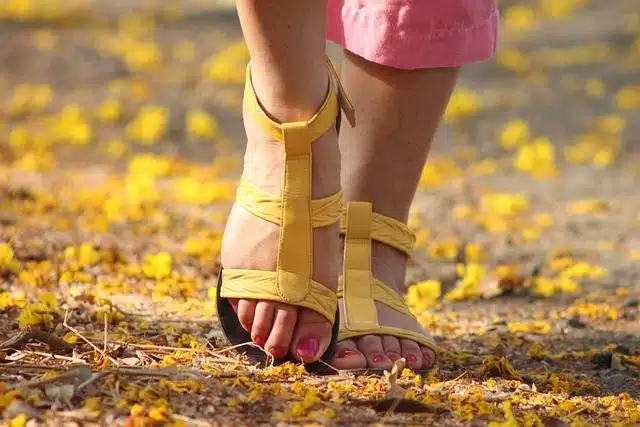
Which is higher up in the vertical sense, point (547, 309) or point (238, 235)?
point (238, 235)

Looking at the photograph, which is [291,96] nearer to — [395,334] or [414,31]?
[414,31]

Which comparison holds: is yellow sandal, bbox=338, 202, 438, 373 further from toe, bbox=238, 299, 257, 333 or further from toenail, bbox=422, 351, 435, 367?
toe, bbox=238, 299, 257, 333

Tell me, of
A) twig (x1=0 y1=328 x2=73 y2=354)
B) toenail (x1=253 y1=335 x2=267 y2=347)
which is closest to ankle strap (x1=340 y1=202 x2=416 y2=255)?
toenail (x1=253 y1=335 x2=267 y2=347)

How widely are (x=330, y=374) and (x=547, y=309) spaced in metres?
1.29

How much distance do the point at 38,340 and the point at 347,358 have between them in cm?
66

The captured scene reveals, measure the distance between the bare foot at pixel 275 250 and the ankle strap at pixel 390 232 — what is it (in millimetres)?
317

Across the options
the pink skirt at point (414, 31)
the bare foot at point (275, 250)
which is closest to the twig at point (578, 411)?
the bare foot at point (275, 250)

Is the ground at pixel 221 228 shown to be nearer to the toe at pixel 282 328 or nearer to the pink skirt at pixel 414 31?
the toe at pixel 282 328

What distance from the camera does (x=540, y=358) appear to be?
9.26 ft

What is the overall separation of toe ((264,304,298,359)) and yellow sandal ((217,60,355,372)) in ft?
0.11

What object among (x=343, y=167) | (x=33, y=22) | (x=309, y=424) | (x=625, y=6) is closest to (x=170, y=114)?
(x=33, y=22)

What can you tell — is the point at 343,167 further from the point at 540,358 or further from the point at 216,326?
the point at 540,358

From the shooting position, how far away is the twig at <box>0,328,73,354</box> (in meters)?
2.30

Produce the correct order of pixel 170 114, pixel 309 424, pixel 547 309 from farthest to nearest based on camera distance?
pixel 170 114
pixel 547 309
pixel 309 424
